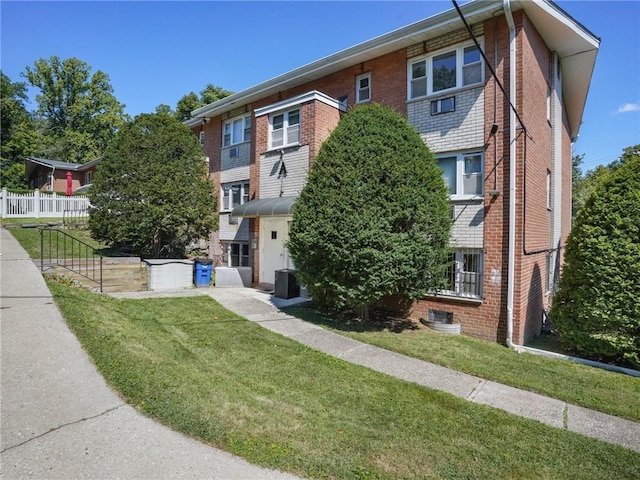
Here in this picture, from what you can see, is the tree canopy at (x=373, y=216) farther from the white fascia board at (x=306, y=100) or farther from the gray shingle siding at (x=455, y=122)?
the white fascia board at (x=306, y=100)

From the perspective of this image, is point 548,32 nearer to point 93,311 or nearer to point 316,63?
point 316,63

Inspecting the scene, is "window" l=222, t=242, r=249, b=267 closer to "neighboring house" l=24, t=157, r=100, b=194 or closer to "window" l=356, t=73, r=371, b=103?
"window" l=356, t=73, r=371, b=103

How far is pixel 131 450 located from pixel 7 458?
0.93 metres

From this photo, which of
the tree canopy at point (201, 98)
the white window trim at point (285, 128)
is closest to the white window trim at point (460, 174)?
the white window trim at point (285, 128)

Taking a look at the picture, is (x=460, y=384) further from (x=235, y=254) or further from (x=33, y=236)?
(x=33, y=236)

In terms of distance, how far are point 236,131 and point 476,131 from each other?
979 cm

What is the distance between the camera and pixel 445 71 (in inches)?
382

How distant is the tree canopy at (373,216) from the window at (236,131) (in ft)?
24.3

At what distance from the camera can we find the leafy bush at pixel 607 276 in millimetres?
6828

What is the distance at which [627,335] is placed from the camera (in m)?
6.96

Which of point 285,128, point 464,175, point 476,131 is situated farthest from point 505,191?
point 285,128

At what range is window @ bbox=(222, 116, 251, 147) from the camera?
15.0 m

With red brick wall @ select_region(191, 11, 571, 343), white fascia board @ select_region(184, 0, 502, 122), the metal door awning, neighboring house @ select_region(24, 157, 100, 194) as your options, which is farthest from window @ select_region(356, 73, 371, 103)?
neighboring house @ select_region(24, 157, 100, 194)

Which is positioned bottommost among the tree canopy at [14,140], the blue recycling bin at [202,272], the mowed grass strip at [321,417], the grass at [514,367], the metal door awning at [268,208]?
the grass at [514,367]
